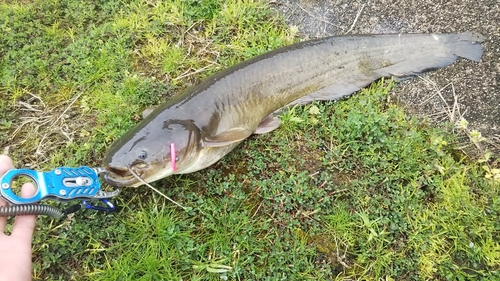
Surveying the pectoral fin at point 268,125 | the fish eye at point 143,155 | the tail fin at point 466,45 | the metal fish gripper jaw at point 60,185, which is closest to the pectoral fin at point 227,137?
the pectoral fin at point 268,125

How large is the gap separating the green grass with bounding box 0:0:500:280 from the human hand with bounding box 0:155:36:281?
0.58 m

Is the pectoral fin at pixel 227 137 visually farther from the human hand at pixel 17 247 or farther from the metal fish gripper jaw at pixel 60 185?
the human hand at pixel 17 247

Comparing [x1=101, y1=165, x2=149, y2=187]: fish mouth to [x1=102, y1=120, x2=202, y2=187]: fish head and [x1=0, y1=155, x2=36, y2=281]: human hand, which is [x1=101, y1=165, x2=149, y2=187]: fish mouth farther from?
[x1=0, y1=155, x2=36, y2=281]: human hand

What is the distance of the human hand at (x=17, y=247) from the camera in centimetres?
249

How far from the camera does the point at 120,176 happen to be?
10.1 feet

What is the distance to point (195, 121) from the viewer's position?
3.33m

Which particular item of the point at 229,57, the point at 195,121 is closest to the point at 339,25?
the point at 229,57

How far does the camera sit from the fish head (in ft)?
9.93

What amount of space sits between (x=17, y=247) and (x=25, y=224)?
15cm

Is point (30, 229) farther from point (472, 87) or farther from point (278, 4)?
point (472, 87)

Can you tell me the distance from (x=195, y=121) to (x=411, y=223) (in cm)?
181

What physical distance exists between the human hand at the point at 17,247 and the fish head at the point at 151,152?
55 cm

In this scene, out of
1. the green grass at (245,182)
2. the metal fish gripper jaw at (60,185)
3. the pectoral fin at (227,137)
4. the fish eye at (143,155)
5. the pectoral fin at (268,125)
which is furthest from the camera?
the pectoral fin at (268,125)

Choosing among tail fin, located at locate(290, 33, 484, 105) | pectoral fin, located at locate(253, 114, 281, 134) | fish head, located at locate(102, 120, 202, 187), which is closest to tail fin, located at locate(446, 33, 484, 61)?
tail fin, located at locate(290, 33, 484, 105)
